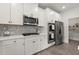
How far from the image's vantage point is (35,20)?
8.16ft

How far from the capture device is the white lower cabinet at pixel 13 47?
4.66ft

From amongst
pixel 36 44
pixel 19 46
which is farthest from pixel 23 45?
pixel 36 44

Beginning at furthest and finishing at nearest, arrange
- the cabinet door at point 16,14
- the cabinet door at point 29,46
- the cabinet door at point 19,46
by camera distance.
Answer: the cabinet door at point 29,46
the cabinet door at point 16,14
the cabinet door at point 19,46

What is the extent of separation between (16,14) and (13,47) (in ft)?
3.21

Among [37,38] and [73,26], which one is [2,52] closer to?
[37,38]

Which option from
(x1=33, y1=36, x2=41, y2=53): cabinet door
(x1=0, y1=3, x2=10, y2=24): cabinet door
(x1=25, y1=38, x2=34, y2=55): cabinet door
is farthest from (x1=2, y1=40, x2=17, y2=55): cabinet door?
(x1=33, y1=36, x2=41, y2=53): cabinet door

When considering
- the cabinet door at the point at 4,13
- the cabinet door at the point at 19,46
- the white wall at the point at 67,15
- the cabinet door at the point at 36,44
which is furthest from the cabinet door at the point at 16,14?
the white wall at the point at 67,15

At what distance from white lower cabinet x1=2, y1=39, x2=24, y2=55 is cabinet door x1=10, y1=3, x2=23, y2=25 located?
59cm

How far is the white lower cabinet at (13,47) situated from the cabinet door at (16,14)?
59cm

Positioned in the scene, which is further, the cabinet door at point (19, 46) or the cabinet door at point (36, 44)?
the cabinet door at point (36, 44)

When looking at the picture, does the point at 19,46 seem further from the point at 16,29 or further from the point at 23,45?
the point at 16,29

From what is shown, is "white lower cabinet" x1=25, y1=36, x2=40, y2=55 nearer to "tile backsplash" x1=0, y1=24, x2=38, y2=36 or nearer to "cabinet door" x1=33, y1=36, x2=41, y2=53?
"cabinet door" x1=33, y1=36, x2=41, y2=53

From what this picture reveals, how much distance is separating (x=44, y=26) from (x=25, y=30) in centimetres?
94

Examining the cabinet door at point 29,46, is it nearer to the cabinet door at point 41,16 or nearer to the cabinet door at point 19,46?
the cabinet door at point 19,46
